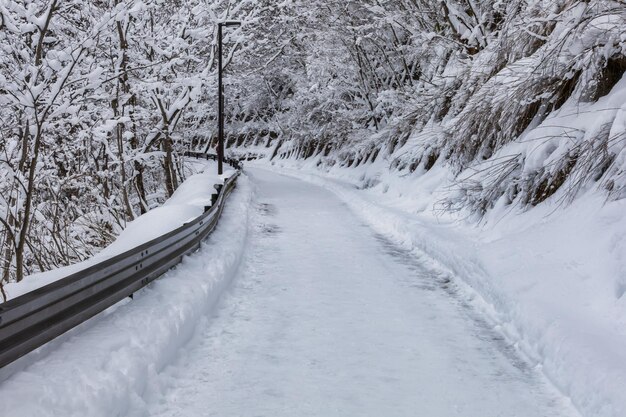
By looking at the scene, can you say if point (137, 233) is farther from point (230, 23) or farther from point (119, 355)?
point (230, 23)

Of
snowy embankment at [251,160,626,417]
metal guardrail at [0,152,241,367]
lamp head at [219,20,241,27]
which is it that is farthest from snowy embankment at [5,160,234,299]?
lamp head at [219,20,241,27]

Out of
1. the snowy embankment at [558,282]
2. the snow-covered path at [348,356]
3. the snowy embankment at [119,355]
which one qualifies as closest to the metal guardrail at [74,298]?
the snowy embankment at [119,355]

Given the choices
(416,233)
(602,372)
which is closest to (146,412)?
(602,372)

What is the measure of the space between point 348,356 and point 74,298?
8.32ft

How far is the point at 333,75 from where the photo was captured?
116 feet

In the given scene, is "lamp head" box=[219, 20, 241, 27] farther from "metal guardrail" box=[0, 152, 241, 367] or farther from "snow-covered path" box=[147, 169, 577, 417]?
"metal guardrail" box=[0, 152, 241, 367]

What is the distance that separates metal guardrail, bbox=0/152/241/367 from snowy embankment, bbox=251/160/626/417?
4.11 m

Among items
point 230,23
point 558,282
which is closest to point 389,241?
point 558,282

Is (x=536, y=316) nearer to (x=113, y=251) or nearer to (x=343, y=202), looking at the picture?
(x=113, y=251)

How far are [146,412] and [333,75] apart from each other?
33.1 meters

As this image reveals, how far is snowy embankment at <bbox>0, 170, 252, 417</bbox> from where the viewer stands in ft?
11.1

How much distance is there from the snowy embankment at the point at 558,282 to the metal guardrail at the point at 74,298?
4.11 metres

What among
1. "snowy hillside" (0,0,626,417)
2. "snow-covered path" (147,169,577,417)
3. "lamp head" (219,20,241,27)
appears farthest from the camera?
"lamp head" (219,20,241,27)

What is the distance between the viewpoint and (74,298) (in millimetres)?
4363
